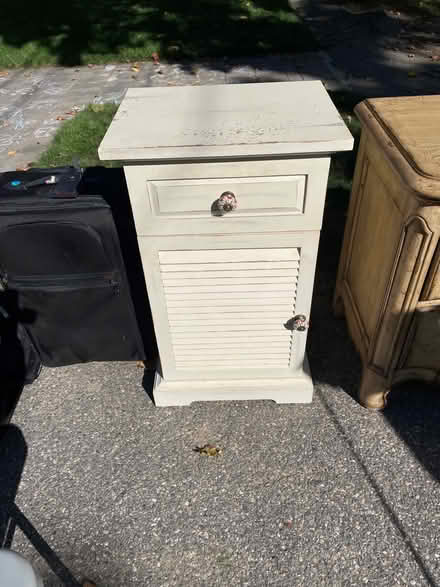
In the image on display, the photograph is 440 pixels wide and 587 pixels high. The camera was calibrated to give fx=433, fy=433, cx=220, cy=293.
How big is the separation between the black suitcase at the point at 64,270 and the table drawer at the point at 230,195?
34cm

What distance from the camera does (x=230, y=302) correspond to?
1.83m

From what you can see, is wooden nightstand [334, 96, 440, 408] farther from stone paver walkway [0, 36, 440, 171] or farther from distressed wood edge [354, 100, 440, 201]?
stone paver walkway [0, 36, 440, 171]

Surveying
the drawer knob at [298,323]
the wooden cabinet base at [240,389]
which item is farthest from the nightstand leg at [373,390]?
the drawer knob at [298,323]

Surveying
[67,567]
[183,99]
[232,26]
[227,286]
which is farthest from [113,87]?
[67,567]

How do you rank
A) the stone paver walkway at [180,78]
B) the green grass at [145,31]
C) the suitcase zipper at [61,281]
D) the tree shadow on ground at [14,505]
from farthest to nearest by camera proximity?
the green grass at [145,31]
the stone paver walkway at [180,78]
the suitcase zipper at [61,281]
the tree shadow on ground at [14,505]

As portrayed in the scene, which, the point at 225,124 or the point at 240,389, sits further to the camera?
the point at 240,389

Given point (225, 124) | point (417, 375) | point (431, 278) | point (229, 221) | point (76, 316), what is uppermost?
point (225, 124)

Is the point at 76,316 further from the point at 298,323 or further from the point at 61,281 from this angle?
the point at 298,323

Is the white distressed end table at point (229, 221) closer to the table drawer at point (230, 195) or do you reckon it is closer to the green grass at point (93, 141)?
the table drawer at point (230, 195)

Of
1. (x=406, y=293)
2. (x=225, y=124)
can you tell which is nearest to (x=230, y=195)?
(x=225, y=124)

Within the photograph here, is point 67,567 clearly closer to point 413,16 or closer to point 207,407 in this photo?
point 207,407

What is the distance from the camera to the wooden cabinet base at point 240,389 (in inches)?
82.6

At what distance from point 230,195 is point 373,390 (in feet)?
3.88

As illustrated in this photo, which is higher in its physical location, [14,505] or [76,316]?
[76,316]
